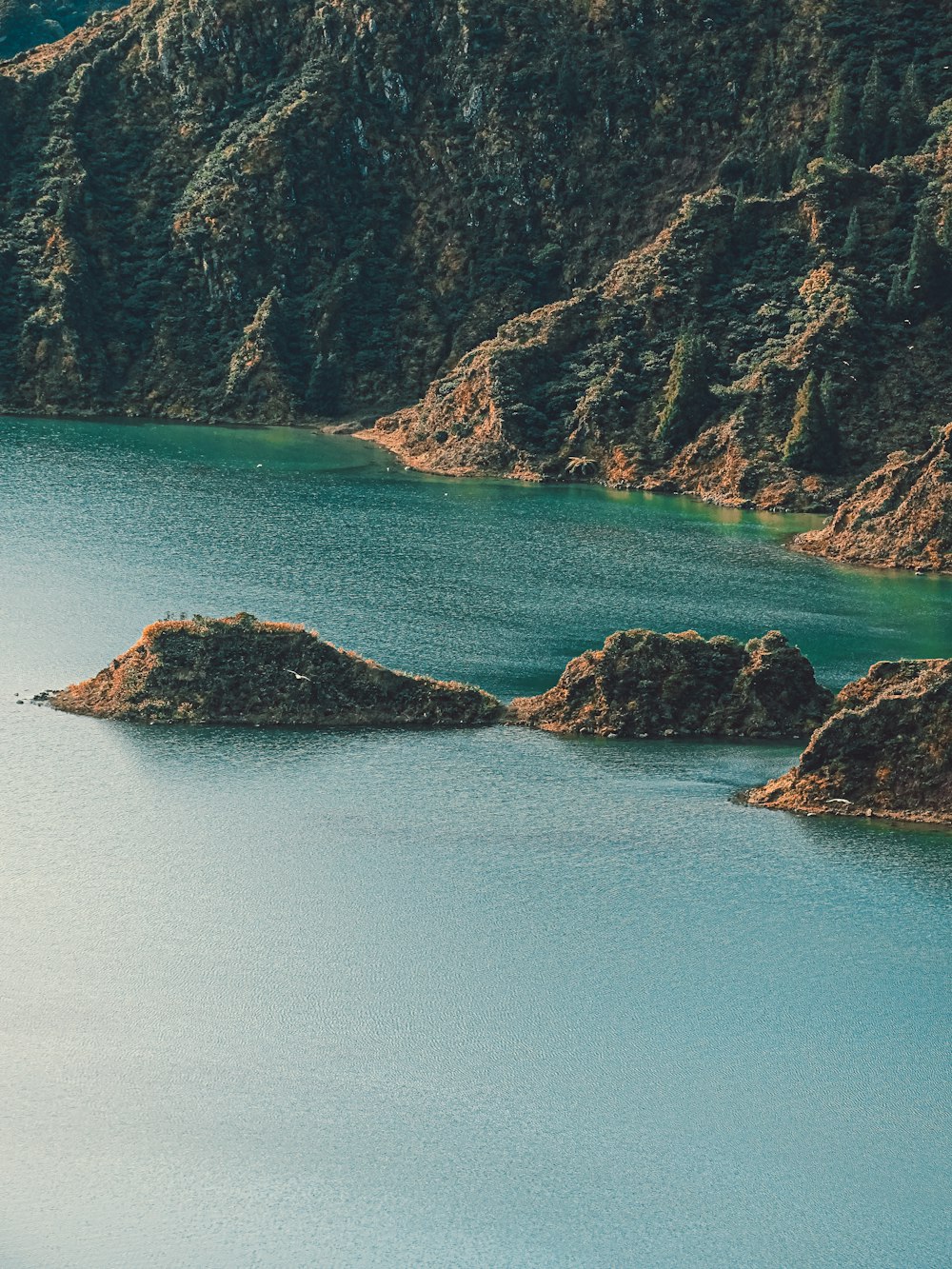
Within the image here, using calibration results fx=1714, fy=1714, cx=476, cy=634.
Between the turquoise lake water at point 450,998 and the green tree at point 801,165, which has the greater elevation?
the green tree at point 801,165

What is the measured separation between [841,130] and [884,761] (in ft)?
368

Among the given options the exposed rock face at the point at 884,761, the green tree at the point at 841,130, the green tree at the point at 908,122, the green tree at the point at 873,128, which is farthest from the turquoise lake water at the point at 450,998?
the green tree at the point at 873,128

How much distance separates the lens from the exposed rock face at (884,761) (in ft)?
214

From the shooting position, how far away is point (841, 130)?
16325 centimetres

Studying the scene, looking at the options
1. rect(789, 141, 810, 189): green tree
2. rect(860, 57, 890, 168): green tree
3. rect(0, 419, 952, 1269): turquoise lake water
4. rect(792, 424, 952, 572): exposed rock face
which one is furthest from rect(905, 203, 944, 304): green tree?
rect(0, 419, 952, 1269): turquoise lake water

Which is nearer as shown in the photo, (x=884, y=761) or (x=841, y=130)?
(x=884, y=761)

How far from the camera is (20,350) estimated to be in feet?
604

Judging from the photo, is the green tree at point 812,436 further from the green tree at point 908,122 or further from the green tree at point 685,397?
the green tree at point 908,122

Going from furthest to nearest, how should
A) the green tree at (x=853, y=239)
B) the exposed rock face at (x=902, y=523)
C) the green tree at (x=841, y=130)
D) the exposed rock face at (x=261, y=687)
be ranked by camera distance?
the green tree at (x=841, y=130) < the green tree at (x=853, y=239) < the exposed rock face at (x=902, y=523) < the exposed rock face at (x=261, y=687)

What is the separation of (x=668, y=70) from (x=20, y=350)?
75833 mm

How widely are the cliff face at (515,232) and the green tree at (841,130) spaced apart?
20 centimetres

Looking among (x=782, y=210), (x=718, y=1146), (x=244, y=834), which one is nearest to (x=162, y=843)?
(x=244, y=834)

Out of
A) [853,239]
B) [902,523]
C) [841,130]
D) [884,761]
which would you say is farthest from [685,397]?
[884,761]

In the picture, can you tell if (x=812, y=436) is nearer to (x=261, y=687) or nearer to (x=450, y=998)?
(x=261, y=687)
